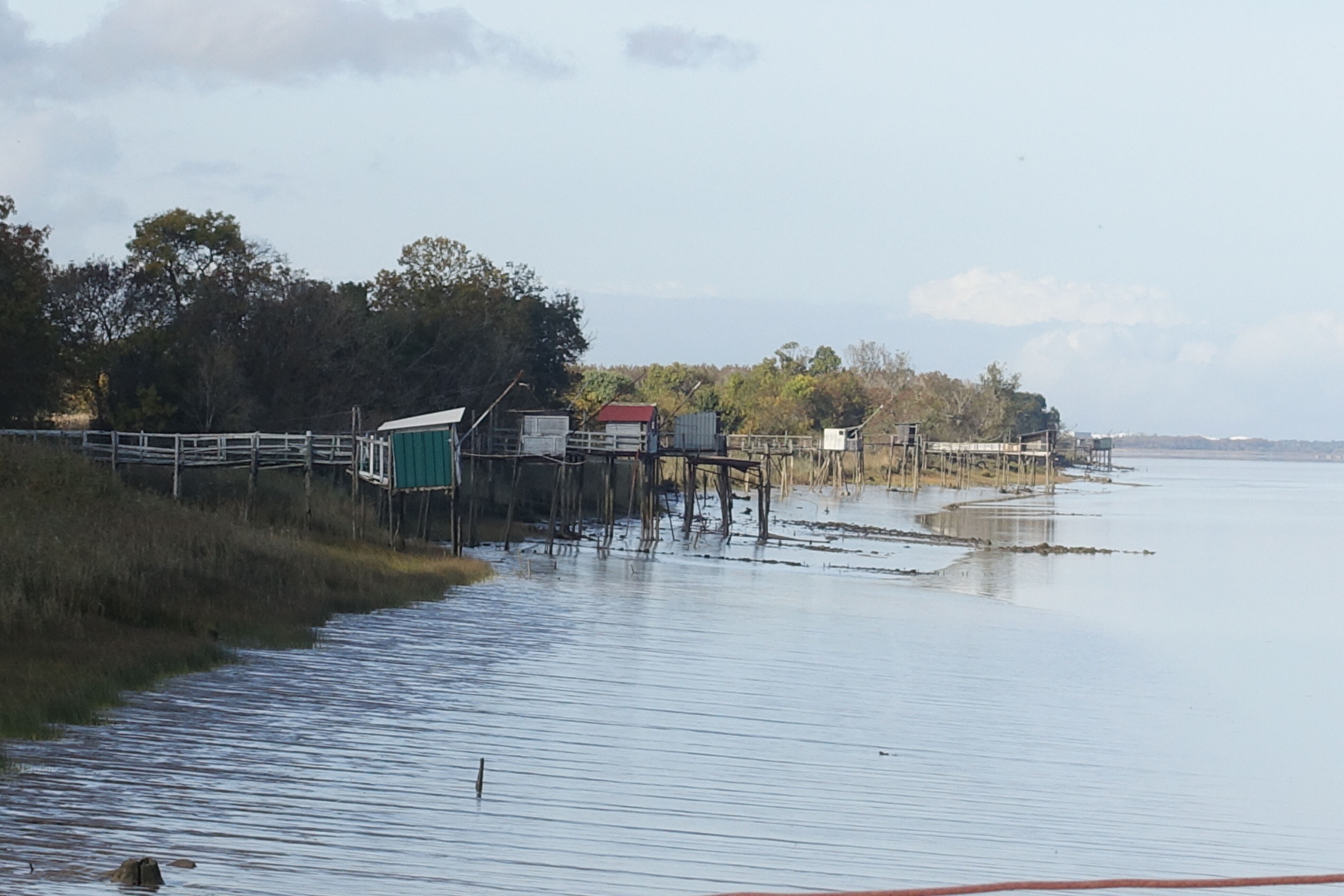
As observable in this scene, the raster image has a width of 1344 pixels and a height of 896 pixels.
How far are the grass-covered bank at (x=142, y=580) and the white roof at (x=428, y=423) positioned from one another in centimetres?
258

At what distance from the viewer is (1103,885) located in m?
10.1

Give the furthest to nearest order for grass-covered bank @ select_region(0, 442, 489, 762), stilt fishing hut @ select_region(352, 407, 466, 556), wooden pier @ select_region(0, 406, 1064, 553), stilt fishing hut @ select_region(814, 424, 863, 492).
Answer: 1. stilt fishing hut @ select_region(814, 424, 863, 492)
2. wooden pier @ select_region(0, 406, 1064, 553)
3. stilt fishing hut @ select_region(352, 407, 466, 556)
4. grass-covered bank @ select_region(0, 442, 489, 762)

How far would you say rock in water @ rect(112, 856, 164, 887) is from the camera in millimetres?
8219

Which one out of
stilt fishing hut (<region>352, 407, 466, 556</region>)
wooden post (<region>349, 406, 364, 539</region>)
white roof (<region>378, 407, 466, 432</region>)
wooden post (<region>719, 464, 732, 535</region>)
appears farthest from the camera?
wooden post (<region>719, 464, 732, 535</region>)

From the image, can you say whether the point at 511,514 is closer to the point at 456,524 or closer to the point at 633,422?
the point at 456,524

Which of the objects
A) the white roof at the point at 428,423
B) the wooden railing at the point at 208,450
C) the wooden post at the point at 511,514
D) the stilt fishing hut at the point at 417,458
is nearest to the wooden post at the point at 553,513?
the wooden post at the point at 511,514

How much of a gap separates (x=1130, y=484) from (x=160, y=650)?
12585 cm

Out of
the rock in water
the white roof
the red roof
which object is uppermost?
the red roof

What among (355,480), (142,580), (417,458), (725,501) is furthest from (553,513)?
(142,580)

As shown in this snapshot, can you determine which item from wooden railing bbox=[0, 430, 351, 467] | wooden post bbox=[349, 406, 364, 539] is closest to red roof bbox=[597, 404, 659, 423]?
wooden railing bbox=[0, 430, 351, 467]

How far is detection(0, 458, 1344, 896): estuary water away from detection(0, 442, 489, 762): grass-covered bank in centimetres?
63

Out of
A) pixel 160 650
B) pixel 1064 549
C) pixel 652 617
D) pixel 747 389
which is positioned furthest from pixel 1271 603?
pixel 747 389

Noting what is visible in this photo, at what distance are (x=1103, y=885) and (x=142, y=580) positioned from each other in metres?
13.1

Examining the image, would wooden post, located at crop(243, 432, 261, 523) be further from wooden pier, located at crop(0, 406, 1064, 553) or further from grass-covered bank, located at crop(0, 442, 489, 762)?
grass-covered bank, located at crop(0, 442, 489, 762)
